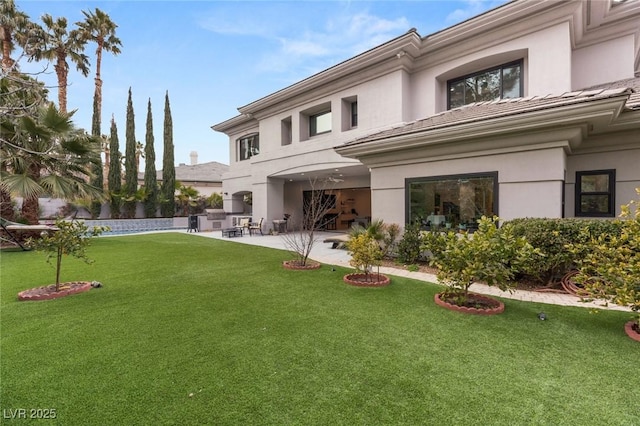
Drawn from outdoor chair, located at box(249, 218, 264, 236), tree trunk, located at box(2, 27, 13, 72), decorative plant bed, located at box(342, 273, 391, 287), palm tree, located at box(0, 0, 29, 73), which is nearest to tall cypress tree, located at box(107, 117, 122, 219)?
palm tree, located at box(0, 0, 29, 73)

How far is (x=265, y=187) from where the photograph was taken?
1722 cm

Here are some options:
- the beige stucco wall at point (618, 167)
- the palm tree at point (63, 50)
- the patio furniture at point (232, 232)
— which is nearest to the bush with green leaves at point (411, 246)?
the beige stucco wall at point (618, 167)

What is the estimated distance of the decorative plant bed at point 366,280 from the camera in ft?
21.1

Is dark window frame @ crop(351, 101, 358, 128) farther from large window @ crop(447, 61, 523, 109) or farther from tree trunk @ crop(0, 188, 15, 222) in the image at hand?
tree trunk @ crop(0, 188, 15, 222)

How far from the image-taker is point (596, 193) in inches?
311

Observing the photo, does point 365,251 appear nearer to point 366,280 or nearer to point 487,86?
point 366,280

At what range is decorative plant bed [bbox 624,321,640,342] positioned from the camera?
12.7 feet

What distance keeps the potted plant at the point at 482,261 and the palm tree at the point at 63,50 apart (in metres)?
24.2

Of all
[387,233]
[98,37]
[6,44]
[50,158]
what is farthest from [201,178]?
[387,233]

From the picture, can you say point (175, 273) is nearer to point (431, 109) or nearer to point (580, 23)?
point (431, 109)

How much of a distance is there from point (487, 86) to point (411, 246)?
6355mm

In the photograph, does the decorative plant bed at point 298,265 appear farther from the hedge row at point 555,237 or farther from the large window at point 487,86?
the large window at point 487,86

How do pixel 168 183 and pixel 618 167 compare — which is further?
pixel 168 183

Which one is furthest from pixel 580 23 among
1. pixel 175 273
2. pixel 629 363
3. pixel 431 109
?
pixel 175 273
